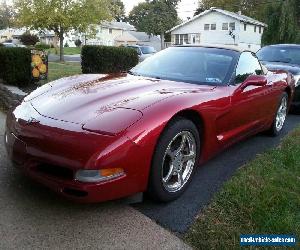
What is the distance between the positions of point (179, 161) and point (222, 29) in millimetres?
48959

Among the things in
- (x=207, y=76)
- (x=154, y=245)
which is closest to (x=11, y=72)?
(x=207, y=76)

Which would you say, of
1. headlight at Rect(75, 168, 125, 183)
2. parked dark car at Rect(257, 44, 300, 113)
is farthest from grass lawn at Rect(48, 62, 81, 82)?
headlight at Rect(75, 168, 125, 183)

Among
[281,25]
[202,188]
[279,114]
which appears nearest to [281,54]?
[279,114]

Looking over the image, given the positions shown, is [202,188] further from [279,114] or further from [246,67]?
[279,114]

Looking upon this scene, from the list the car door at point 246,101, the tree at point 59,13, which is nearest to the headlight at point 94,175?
the car door at point 246,101

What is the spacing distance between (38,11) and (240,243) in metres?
26.8

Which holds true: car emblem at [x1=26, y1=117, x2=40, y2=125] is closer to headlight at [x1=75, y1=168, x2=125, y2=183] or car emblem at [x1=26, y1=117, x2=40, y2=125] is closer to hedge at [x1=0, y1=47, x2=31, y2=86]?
headlight at [x1=75, y1=168, x2=125, y2=183]

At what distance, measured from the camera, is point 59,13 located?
26875 millimetres

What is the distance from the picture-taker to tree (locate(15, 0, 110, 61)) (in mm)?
26969

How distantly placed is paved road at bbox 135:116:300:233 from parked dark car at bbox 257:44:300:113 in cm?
264

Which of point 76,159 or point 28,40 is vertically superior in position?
point 28,40

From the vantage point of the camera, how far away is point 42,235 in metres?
2.79

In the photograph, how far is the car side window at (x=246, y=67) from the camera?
443cm

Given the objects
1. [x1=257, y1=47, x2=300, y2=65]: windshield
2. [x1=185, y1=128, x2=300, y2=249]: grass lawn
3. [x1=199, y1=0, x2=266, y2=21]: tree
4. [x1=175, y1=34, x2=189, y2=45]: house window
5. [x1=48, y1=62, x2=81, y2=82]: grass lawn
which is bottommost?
[x1=185, y1=128, x2=300, y2=249]: grass lawn
